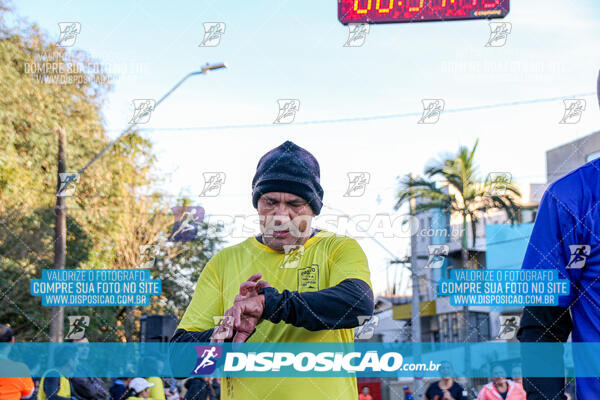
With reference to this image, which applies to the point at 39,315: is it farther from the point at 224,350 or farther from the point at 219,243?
the point at 224,350

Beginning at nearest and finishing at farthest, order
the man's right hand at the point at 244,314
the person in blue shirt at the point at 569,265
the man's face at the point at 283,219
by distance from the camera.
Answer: the person in blue shirt at the point at 569,265, the man's right hand at the point at 244,314, the man's face at the point at 283,219

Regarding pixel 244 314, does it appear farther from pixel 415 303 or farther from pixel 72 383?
pixel 415 303

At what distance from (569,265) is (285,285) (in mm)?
952

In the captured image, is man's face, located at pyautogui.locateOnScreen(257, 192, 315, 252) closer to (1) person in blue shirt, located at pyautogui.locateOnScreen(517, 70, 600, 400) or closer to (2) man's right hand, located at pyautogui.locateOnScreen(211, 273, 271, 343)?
(2) man's right hand, located at pyautogui.locateOnScreen(211, 273, 271, 343)

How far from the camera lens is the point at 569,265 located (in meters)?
1.81

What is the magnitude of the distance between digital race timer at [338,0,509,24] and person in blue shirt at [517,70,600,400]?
694cm

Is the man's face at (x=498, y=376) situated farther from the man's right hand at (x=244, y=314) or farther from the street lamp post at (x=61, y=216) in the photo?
the man's right hand at (x=244, y=314)

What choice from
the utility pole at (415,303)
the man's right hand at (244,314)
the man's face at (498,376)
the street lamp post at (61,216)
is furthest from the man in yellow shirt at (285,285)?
the utility pole at (415,303)

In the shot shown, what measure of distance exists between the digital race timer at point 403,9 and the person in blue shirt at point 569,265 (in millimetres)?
6940

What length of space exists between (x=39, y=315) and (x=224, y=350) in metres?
17.9

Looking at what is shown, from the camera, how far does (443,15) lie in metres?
8.52

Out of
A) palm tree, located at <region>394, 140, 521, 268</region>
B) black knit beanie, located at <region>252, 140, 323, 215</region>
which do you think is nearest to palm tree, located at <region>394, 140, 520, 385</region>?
palm tree, located at <region>394, 140, 521, 268</region>

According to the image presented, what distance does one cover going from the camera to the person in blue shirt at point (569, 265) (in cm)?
180

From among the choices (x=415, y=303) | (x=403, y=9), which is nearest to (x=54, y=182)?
(x=415, y=303)
